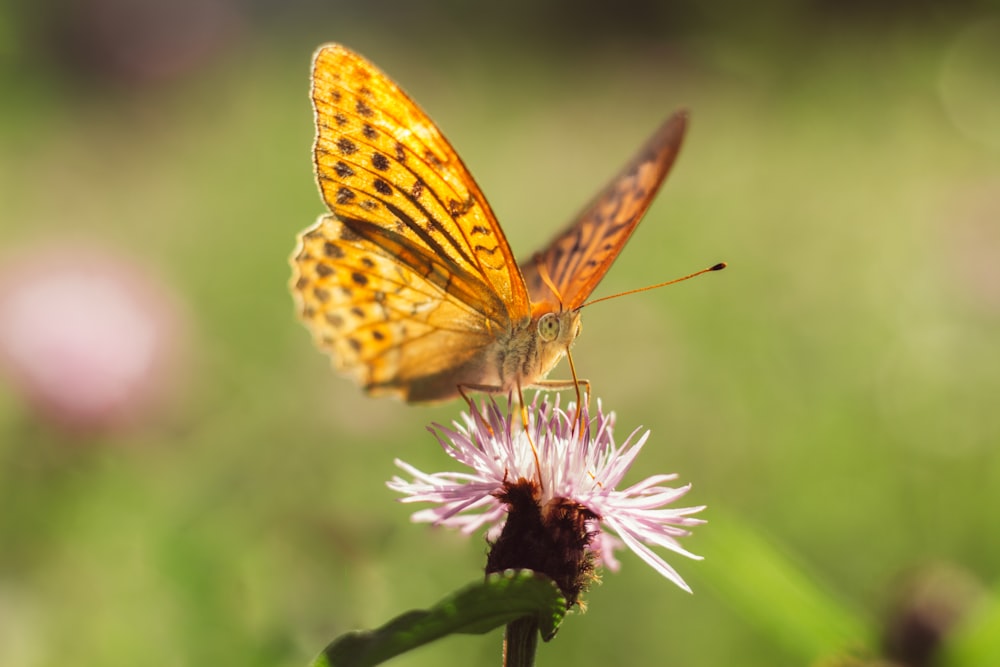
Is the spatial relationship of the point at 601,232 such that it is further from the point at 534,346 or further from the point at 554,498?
the point at 554,498

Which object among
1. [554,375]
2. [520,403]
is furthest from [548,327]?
[554,375]

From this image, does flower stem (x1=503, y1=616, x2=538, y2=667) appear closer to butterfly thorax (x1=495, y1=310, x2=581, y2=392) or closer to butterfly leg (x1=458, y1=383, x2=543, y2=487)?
butterfly leg (x1=458, y1=383, x2=543, y2=487)

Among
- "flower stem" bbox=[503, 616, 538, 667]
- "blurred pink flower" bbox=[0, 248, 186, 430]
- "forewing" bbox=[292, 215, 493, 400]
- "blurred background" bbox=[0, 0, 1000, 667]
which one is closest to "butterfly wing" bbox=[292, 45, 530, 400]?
"forewing" bbox=[292, 215, 493, 400]

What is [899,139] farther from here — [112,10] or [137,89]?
[112,10]

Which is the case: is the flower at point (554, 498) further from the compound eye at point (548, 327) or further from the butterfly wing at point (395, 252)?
the butterfly wing at point (395, 252)

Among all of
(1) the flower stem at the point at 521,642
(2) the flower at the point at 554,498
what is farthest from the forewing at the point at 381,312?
(1) the flower stem at the point at 521,642

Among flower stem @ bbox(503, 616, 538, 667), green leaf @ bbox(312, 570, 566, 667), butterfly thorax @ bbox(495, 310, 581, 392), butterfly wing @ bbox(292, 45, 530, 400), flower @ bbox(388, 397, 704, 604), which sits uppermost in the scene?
butterfly wing @ bbox(292, 45, 530, 400)

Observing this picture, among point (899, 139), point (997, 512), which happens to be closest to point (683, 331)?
point (997, 512)
